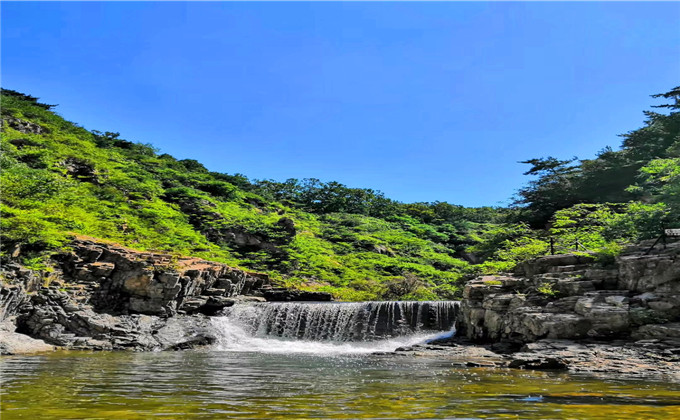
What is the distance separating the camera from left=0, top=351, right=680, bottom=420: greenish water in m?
6.06

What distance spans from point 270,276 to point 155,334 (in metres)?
16.3

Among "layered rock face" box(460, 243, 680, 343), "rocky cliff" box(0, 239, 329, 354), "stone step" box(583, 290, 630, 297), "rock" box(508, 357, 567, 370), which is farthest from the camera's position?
"rocky cliff" box(0, 239, 329, 354)

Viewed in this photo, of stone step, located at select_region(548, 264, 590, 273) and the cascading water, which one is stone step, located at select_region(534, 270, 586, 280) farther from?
the cascading water

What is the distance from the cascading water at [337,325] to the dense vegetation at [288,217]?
540 cm

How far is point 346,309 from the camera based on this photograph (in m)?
26.2

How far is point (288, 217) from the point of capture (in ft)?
160

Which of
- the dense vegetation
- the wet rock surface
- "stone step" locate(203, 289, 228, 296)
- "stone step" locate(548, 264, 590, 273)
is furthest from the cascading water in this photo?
the wet rock surface

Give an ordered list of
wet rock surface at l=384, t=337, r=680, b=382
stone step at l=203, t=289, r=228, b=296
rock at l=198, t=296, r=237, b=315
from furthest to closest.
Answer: stone step at l=203, t=289, r=228, b=296 → rock at l=198, t=296, r=237, b=315 → wet rock surface at l=384, t=337, r=680, b=382

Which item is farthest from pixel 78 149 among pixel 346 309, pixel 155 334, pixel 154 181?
pixel 346 309

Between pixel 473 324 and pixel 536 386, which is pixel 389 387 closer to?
pixel 536 386

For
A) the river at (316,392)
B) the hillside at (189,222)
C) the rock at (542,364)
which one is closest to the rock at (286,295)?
the hillside at (189,222)

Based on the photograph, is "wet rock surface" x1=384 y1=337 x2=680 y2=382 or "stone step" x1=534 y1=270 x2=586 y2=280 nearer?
"wet rock surface" x1=384 y1=337 x2=680 y2=382

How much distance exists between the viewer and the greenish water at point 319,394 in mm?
6059

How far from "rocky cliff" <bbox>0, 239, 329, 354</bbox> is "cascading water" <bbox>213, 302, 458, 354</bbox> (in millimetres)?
1950
